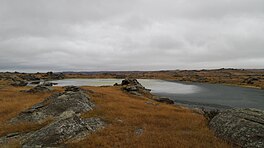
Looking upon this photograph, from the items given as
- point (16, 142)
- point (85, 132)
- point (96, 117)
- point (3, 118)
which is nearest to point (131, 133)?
point (85, 132)

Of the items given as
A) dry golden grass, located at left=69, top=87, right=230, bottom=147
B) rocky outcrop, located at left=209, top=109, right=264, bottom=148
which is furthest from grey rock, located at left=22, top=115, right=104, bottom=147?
rocky outcrop, located at left=209, top=109, right=264, bottom=148

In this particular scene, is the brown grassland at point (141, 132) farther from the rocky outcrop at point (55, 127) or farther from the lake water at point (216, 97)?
the lake water at point (216, 97)

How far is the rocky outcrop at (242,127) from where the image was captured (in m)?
15.9

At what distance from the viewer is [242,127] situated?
17.1m

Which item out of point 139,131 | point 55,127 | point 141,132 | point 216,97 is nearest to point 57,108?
point 55,127

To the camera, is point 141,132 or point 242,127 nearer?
point 242,127

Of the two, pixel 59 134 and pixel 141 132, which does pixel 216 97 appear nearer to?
pixel 141 132

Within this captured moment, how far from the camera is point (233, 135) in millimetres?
17078

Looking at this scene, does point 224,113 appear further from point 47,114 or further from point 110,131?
point 47,114

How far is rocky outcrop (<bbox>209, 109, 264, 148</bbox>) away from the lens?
15867 millimetres

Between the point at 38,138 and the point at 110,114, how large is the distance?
1029cm

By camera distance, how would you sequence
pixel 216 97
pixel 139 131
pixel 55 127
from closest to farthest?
1. pixel 55 127
2. pixel 139 131
3. pixel 216 97

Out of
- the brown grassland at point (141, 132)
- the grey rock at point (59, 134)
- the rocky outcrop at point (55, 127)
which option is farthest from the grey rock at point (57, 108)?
the grey rock at point (59, 134)

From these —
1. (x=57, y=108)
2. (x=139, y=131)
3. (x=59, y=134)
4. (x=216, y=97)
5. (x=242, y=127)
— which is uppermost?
(x=242, y=127)
